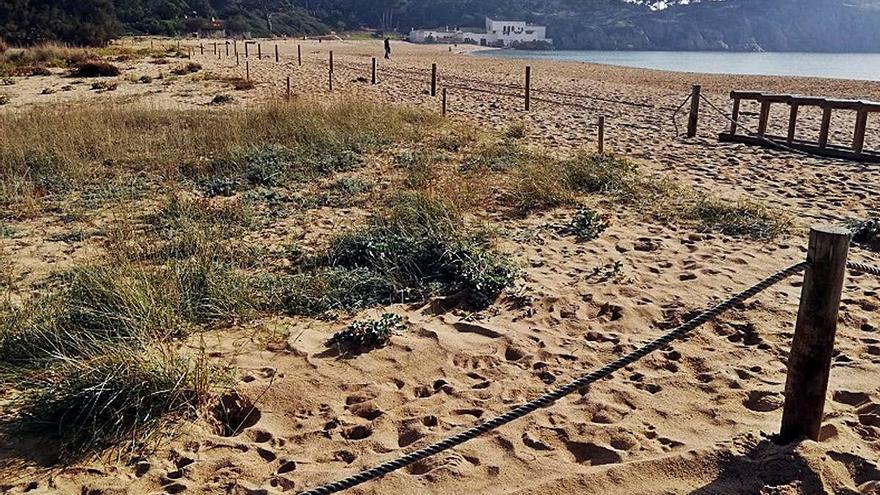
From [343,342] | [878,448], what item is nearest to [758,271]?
[878,448]

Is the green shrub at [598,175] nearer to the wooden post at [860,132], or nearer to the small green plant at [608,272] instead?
the small green plant at [608,272]

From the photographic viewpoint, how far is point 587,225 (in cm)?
633

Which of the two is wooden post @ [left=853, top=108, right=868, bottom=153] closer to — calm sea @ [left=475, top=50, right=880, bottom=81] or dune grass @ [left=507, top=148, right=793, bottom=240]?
dune grass @ [left=507, top=148, right=793, bottom=240]

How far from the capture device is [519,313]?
4.59 meters

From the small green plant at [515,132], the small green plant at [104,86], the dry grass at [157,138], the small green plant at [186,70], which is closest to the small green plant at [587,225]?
the dry grass at [157,138]

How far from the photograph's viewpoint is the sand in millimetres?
2953

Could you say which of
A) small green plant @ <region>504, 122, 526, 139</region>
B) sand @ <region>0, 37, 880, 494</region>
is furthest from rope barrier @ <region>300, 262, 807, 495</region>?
small green plant @ <region>504, 122, 526, 139</region>

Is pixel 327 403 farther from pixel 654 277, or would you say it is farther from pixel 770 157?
pixel 770 157

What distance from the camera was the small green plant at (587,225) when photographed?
20.2 feet

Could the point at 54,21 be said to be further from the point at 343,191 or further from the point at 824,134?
the point at 824,134

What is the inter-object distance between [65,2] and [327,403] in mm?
46771

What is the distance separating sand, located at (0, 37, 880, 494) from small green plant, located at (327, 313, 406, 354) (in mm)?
103

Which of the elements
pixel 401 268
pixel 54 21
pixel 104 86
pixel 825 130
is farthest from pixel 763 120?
pixel 54 21

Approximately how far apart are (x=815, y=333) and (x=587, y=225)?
140 inches
